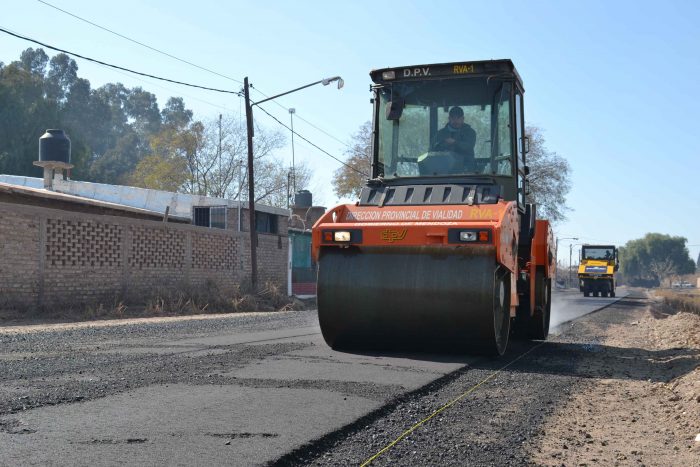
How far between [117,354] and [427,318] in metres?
3.68

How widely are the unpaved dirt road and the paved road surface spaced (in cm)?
2

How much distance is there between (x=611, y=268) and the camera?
47.2 m

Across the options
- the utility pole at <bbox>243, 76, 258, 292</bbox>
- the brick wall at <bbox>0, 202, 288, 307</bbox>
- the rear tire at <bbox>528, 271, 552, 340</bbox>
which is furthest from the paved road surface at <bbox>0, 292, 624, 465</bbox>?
the utility pole at <bbox>243, 76, 258, 292</bbox>

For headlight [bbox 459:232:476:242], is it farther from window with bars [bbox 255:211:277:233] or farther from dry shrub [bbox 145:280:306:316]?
window with bars [bbox 255:211:277:233]

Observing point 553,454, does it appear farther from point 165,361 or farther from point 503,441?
point 165,361

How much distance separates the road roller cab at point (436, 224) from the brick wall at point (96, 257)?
1103 centimetres

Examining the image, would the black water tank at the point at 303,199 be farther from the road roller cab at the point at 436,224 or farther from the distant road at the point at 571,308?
the road roller cab at the point at 436,224

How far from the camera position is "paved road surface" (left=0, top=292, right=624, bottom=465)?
4223mm

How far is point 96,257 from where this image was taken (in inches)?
767

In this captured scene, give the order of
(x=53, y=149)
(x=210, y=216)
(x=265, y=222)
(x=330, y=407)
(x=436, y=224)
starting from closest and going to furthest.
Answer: (x=330, y=407) < (x=436, y=224) < (x=210, y=216) < (x=265, y=222) < (x=53, y=149)

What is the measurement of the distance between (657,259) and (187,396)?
163 meters

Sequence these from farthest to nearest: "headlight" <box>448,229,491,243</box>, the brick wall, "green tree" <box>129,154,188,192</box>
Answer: "green tree" <box>129,154,188,192</box> < the brick wall < "headlight" <box>448,229,491,243</box>

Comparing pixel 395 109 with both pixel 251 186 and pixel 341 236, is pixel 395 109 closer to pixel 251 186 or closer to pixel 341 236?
pixel 341 236

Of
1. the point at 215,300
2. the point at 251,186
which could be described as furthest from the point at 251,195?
the point at 215,300
